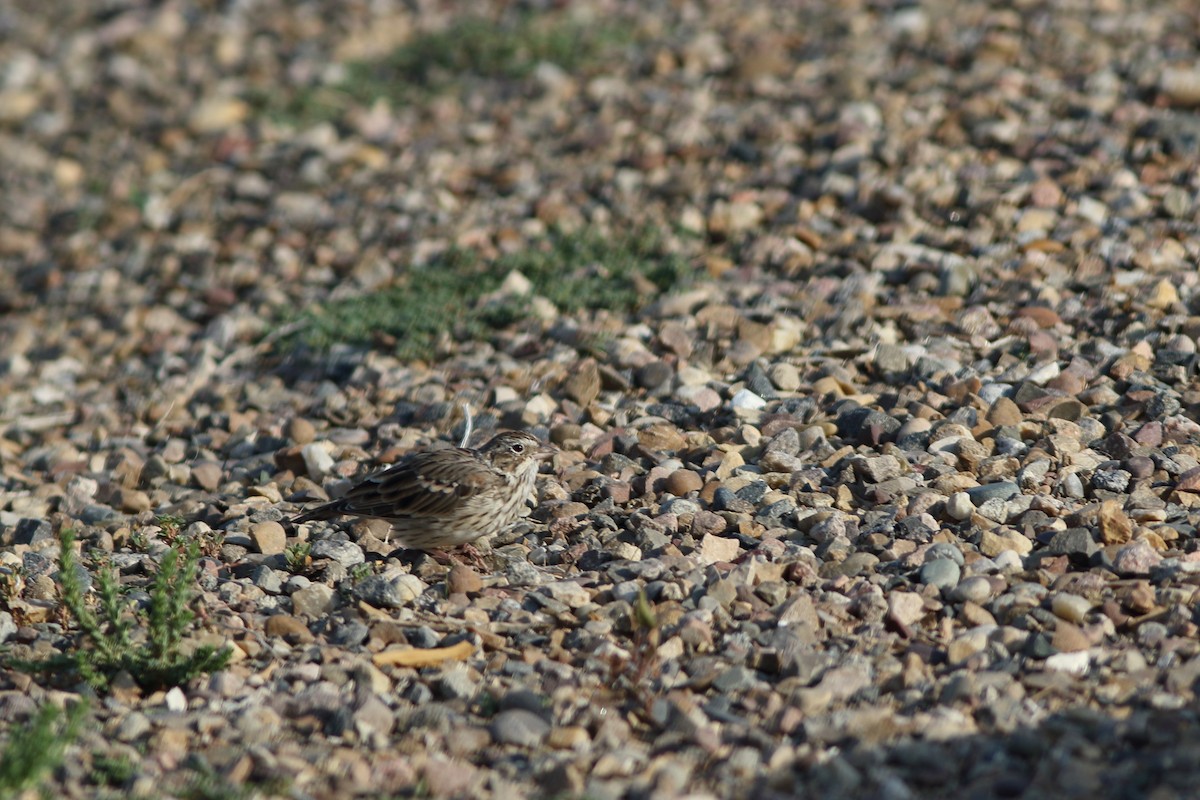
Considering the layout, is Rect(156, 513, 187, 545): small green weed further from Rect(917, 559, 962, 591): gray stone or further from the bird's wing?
Rect(917, 559, 962, 591): gray stone

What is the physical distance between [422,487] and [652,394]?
5.47 feet

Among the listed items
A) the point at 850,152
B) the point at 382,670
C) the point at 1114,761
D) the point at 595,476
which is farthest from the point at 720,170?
the point at 1114,761

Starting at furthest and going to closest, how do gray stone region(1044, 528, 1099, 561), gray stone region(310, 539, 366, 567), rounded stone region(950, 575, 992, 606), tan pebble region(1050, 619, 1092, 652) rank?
gray stone region(310, 539, 366, 567) < gray stone region(1044, 528, 1099, 561) < rounded stone region(950, 575, 992, 606) < tan pebble region(1050, 619, 1092, 652)

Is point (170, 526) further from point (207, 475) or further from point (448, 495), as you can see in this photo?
point (448, 495)

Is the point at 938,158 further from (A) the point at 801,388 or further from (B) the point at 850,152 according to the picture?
(A) the point at 801,388

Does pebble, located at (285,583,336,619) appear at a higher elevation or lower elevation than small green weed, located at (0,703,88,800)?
lower

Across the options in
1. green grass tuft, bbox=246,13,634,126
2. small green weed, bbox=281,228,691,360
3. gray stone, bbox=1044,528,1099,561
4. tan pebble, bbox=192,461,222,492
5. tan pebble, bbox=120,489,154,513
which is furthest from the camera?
green grass tuft, bbox=246,13,634,126

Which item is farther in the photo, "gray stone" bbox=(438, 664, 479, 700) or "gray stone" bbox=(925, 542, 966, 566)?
"gray stone" bbox=(925, 542, 966, 566)

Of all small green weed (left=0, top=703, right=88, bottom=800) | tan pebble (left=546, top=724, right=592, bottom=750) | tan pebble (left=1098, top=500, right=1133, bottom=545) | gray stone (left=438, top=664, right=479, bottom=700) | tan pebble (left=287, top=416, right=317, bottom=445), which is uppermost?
small green weed (left=0, top=703, right=88, bottom=800)

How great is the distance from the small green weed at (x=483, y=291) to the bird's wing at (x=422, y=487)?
1.83 meters

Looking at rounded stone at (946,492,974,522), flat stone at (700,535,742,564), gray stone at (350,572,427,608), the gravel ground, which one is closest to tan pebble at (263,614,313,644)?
the gravel ground

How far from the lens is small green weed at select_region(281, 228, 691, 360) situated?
8.53 metres

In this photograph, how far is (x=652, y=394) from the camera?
7.60 metres

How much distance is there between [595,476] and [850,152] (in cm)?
375
